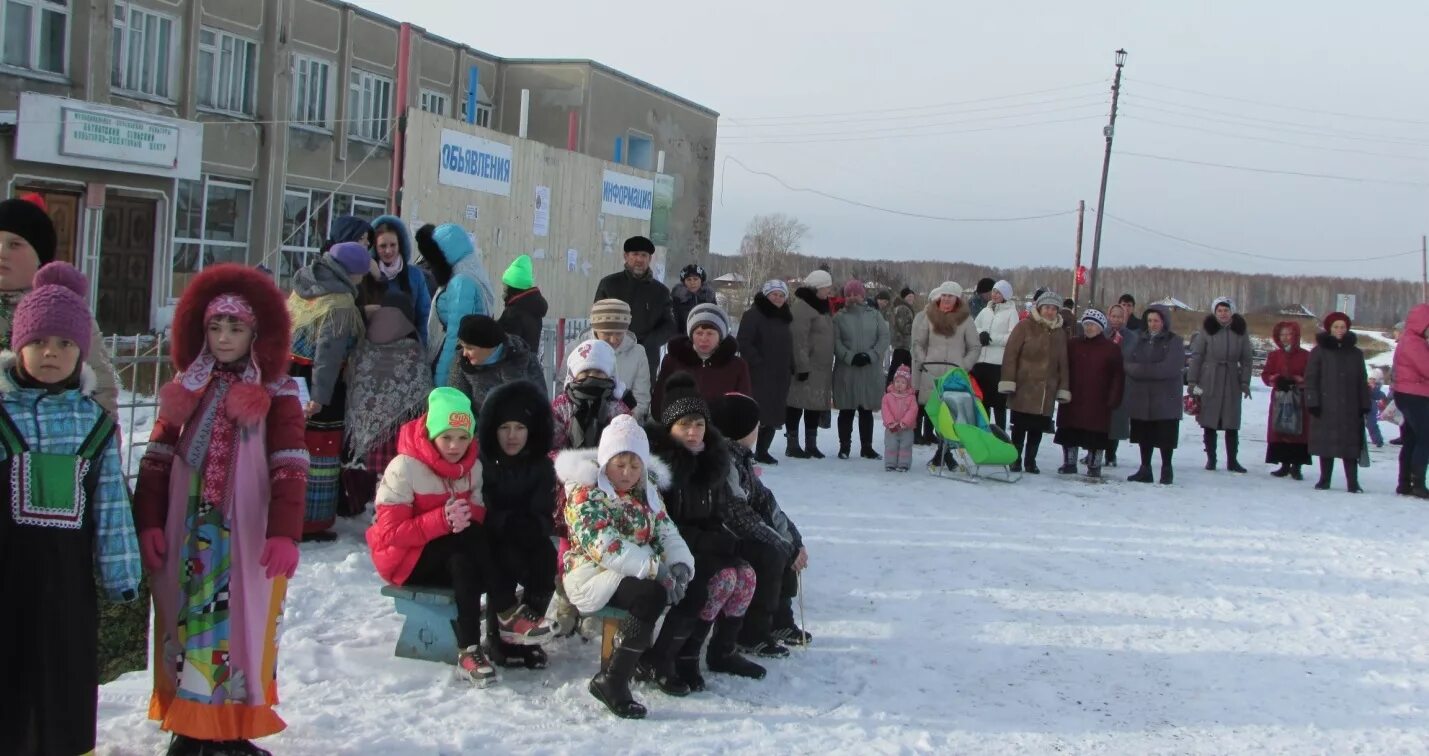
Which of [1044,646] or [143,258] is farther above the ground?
[143,258]

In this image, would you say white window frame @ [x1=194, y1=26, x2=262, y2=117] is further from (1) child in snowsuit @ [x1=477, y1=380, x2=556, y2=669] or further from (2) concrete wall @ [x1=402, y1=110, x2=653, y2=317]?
(1) child in snowsuit @ [x1=477, y1=380, x2=556, y2=669]

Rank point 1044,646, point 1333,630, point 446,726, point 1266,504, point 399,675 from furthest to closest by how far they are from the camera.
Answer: point 1266,504 < point 1333,630 < point 1044,646 < point 399,675 < point 446,726

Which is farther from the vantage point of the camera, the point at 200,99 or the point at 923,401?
the point at 200,99

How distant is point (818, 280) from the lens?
11.3 metres

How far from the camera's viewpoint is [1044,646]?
584 cm

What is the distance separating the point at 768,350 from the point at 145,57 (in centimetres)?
1389

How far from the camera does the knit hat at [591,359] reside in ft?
18.5

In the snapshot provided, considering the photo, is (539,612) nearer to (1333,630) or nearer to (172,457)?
(172,457)

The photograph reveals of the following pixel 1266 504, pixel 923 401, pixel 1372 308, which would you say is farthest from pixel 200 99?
pixel 1372 308

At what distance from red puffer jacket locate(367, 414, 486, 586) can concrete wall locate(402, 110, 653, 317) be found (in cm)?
350

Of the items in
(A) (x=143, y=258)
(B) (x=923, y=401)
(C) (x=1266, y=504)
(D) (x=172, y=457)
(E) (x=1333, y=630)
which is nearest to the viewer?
(D) (x=172, y=457)

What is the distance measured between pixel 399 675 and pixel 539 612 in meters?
0.58

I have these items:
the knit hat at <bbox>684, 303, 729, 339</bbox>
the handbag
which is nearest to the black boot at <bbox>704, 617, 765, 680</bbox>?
the knit hat at <bbox>684, 303, 729, 339</bbox>

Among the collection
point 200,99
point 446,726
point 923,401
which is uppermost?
point 200,99
